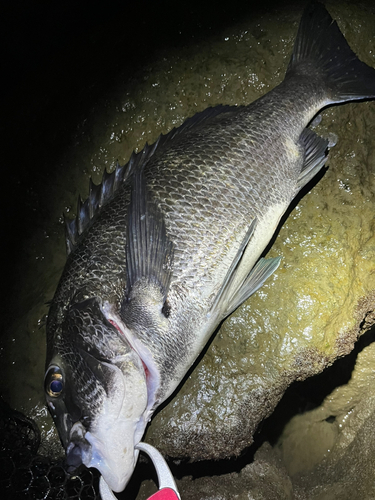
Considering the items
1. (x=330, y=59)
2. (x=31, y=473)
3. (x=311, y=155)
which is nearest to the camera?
(x=31, y=473)

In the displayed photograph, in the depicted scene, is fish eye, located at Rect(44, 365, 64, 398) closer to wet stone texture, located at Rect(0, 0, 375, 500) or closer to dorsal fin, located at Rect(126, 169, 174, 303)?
dorsal fin, located at Rect(126, 169, 174, 303)

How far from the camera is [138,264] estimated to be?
1.77 metres

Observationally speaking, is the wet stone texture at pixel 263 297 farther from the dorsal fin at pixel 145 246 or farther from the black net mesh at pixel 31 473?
the dorsal fin at pixel 145 246

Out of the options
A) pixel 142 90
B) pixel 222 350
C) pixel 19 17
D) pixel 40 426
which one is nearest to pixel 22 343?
pixel 40 426

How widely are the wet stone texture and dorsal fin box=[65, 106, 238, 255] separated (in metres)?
0.34

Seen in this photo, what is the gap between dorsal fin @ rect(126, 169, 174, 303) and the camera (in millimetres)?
1765

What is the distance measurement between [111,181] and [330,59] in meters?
1.60

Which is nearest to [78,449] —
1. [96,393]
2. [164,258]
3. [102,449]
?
[102,449]

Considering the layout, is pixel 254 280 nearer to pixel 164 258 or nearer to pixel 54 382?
pixel 164 258

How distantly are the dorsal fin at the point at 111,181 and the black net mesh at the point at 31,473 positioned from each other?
1.10m

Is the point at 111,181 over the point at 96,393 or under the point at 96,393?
over

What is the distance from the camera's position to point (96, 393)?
1655 mm

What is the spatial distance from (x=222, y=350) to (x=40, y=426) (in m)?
1.18

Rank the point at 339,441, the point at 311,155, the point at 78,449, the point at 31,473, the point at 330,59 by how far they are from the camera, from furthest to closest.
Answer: the point at 339,441
the point at 330,59
the point at 311,155
the point at 31,473
the point at 78,449
